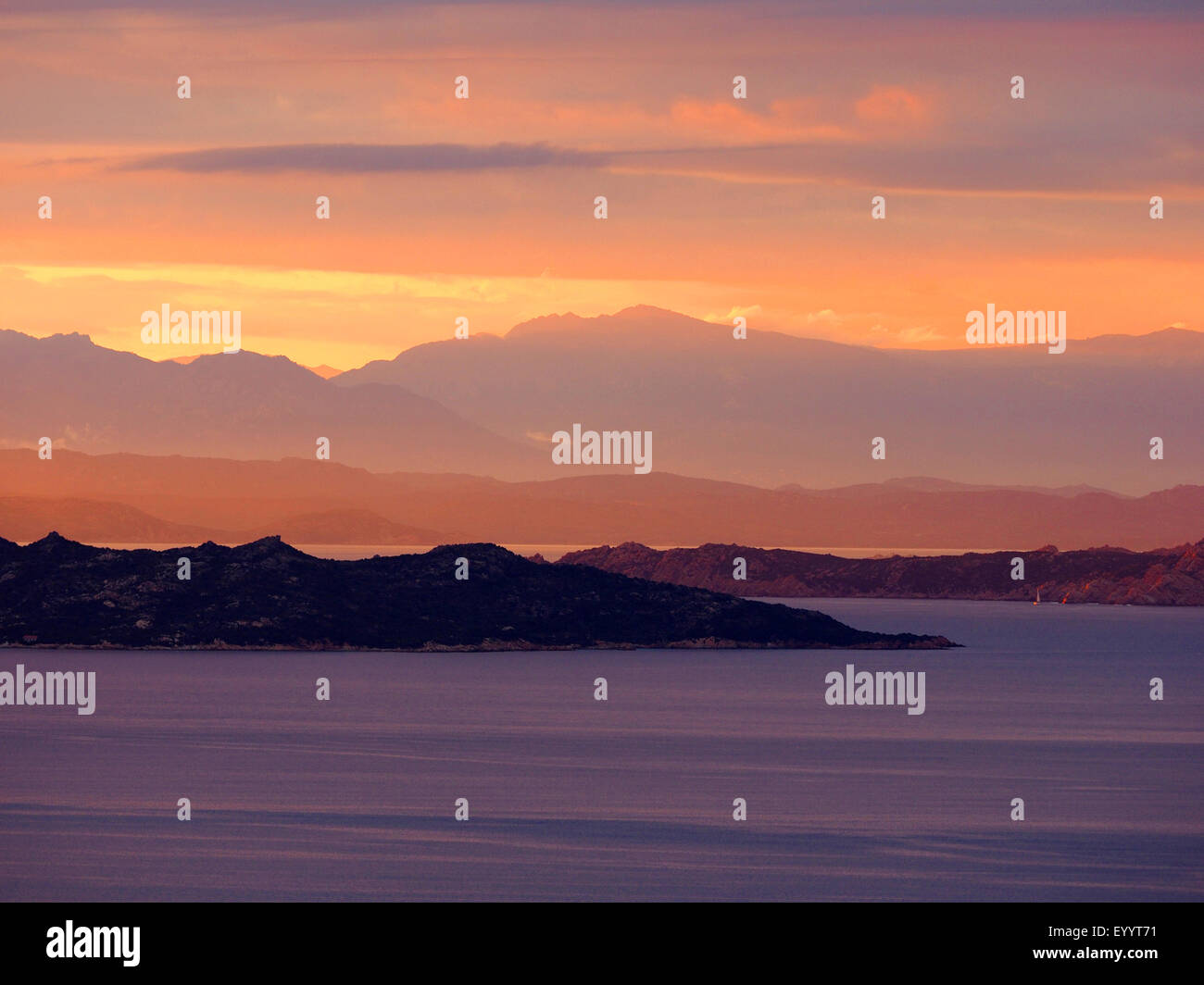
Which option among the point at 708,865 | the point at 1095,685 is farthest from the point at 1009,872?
the point at 1095,685

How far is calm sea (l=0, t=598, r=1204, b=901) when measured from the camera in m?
62.8

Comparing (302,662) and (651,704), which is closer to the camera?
(651,704)

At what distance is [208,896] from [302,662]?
466 ft

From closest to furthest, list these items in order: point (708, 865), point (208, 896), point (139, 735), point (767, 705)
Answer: point (208, 896) < point (708, 865) < point (139, 735) < point (767, 705)

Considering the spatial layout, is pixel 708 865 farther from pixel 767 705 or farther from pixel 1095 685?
pixel 1095 685

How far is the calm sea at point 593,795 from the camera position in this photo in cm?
6284

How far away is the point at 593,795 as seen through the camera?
3442 inches

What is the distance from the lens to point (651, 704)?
148000mm

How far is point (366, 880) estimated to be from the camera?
2391 inches

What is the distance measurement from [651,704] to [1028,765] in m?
46.8
